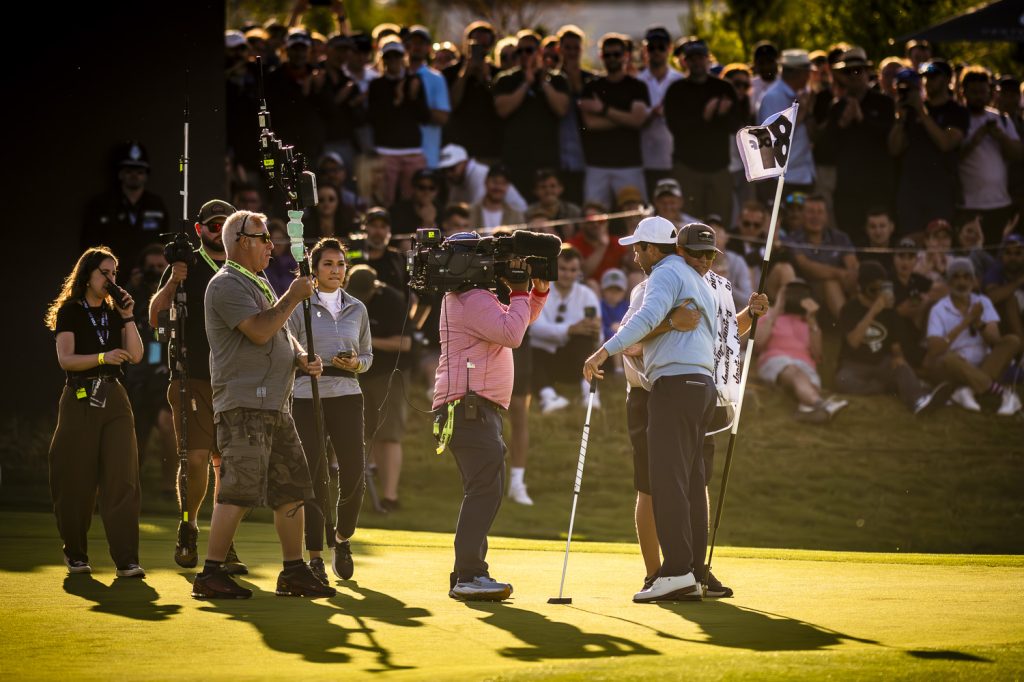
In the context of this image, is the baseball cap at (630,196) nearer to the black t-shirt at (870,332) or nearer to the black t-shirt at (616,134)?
the black t-shirt at (616,134)

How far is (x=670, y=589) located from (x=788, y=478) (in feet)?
26.0

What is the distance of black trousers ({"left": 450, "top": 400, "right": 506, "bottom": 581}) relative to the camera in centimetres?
892

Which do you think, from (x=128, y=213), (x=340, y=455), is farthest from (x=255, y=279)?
(x=128, y=213)

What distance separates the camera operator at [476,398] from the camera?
8.95 m

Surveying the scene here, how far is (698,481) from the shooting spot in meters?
9.23

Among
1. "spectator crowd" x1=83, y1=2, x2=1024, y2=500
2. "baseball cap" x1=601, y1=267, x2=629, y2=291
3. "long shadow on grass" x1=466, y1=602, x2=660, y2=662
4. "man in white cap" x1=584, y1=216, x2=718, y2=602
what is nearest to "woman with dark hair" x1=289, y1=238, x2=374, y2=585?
"long shadow on grass" x1=466, y1=602, x2=660, y2=662

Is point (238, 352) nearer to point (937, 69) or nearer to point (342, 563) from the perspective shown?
point (342, 563)

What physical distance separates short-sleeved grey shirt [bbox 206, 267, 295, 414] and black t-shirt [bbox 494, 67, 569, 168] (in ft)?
28.9

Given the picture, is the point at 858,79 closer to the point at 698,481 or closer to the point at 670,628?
the point at 698,481

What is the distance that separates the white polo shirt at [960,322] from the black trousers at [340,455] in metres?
8.43

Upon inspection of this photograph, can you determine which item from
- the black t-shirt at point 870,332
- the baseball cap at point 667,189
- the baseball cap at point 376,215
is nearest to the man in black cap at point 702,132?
the baseball cap at point 667,189

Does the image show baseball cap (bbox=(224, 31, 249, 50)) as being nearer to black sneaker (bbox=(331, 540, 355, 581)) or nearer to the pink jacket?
black sneaker (bbox=(331, 540, 355, 581))

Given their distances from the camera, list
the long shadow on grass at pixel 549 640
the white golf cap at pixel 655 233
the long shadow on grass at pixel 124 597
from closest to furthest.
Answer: the long shadow on grass at pixel 549 640 < the long shadow on grass at pixel 124 597 < the white golf cap at pixel 655 233

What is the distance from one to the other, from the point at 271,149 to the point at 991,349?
31.6 feet
